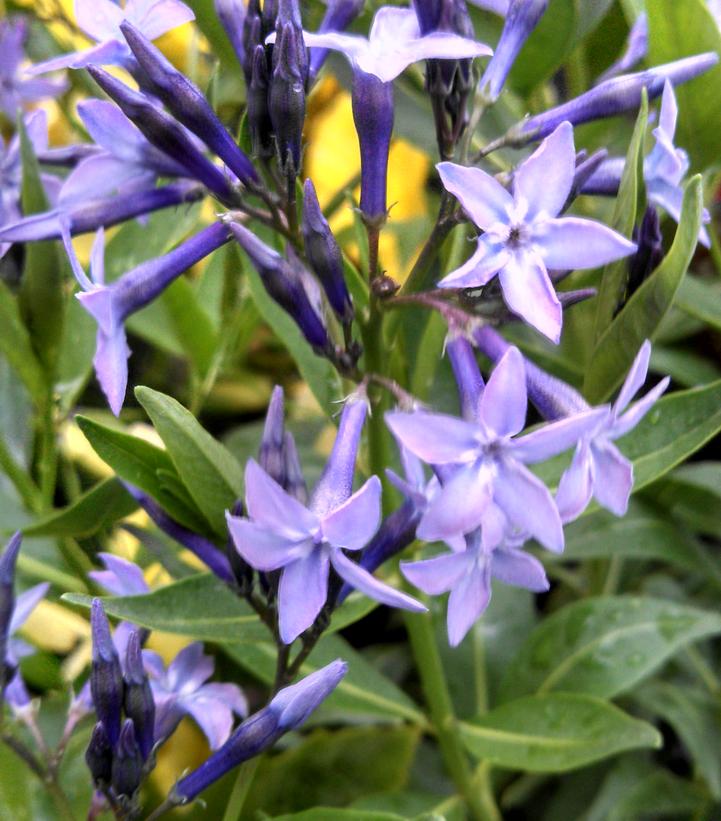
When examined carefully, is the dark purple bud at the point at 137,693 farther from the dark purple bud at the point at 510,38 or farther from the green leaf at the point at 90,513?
the dark purple bud at the point at 510,38

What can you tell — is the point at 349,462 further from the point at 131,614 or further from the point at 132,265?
the point at 132,265

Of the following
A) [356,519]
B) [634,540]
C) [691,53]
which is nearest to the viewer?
[356,519]

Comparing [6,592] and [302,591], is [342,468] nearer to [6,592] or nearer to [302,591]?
[302,591]

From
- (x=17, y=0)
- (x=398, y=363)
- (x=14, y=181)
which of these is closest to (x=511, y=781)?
(x=398, y=363)

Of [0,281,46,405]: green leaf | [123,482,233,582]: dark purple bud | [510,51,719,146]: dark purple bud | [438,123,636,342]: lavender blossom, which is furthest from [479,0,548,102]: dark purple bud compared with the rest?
[0,281,46,405]: green leaf

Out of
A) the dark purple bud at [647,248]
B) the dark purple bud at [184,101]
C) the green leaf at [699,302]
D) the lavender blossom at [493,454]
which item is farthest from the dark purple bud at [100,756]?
the green leaf at [699,302]

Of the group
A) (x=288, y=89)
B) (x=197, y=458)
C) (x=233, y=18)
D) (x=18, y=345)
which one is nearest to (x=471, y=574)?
(x=197, y=458)
